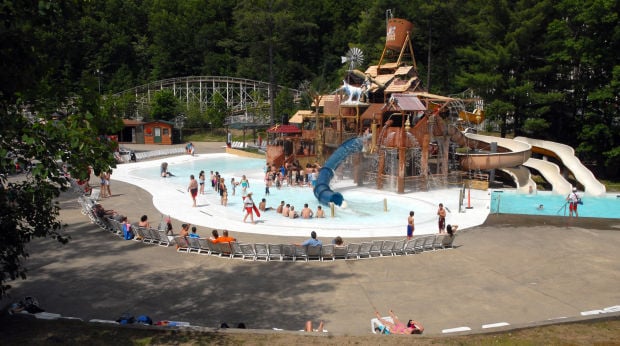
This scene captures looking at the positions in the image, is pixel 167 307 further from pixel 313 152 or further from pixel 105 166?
pixel 313 152

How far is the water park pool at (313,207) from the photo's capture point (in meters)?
21.4

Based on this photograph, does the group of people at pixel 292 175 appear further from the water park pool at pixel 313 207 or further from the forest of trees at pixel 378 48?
the forest of trees at pixel 378 48

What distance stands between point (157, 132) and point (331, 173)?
31541 millimetres

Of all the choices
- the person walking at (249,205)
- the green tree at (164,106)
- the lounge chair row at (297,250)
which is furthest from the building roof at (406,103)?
the green tree at (164,106)

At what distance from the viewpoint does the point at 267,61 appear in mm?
75312

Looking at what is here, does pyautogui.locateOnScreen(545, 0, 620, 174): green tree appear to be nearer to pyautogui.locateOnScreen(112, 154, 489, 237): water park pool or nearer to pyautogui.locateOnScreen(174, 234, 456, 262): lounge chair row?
pyautogui.locateOnScreen(112, 154, 489, 237): water park pool

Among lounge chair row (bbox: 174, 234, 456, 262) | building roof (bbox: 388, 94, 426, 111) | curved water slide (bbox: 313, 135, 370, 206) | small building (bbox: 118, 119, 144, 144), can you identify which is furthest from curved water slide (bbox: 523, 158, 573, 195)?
small building (bbox: 118, 119, 144, 144)

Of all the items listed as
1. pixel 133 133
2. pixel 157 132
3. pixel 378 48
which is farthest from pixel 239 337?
pixel 378 48

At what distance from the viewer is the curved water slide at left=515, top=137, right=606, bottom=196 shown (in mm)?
29922

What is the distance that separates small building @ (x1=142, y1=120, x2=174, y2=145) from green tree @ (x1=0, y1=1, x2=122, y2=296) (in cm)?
4464

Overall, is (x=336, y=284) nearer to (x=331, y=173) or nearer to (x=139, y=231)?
(x=139, y=231)

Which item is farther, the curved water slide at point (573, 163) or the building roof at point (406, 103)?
the curved water slide at point (573, 163)

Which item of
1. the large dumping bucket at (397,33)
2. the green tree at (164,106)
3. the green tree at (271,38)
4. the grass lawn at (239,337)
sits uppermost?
the green tree at (271,38)

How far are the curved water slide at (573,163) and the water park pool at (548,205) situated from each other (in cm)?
72
